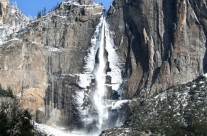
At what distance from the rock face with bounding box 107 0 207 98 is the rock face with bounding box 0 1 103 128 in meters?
12.6

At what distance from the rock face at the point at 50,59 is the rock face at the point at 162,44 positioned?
41.3 ft

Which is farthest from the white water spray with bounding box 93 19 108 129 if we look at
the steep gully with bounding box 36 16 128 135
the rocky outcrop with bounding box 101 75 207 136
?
the rocky outcrop with bounding box 101 75 207 136

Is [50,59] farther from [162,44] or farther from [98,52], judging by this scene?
[162,44]

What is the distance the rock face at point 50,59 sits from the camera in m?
178

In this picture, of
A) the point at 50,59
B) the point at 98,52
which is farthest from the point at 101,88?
the point at 50,59

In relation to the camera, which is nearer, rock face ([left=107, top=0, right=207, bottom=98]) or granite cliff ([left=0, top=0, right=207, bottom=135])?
rock face ([left=107, top=0, right=207, bottom=98])

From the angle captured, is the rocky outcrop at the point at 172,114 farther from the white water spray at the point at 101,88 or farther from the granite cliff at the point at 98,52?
the white water spray at the point at 101,88

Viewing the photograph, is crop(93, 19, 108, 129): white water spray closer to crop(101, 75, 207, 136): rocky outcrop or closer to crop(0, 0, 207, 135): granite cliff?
crop(0, 0, 207, 135): granite cliff

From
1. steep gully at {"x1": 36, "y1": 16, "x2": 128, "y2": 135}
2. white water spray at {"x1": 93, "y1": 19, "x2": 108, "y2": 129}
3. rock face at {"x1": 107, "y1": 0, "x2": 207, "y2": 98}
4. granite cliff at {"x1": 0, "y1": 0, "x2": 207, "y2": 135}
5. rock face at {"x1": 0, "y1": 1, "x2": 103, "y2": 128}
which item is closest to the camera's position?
rock face at {"x1": 107, "y1": 0, "x2": 207, "y2": 98}

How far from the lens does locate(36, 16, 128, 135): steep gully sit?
177875 mm

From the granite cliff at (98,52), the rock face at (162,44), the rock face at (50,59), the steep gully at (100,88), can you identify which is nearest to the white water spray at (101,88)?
the steep gully at (100,88)

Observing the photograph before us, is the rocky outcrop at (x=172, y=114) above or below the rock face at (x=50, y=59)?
below

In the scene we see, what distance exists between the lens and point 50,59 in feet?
605

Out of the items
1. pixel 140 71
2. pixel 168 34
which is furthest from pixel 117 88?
pixel 168 34
